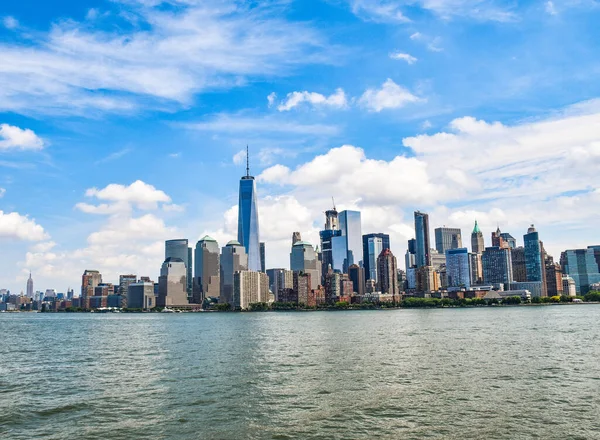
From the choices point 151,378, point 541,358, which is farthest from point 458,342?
point 151,378

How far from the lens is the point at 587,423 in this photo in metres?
37.8

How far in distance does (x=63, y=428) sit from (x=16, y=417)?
6317 mm

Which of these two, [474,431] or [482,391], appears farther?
[482,391]

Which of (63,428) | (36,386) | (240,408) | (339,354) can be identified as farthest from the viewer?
(339,354)

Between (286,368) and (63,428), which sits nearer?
(63,428)

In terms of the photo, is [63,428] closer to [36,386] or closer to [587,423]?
[36,386]

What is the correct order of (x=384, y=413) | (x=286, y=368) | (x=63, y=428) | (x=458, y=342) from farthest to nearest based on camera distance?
1. (x=458, y=342)
2. (x=286, y=368)
3. (x=384, y=413)
4. (x=63, y=428)

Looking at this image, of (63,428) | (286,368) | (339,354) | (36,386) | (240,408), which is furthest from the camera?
(339,354)

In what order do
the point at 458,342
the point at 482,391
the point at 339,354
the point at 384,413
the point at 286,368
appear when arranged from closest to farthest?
the point at 384,413, the point at 482,391, the point at 286,368, the point at 339,354, the point at 458,342

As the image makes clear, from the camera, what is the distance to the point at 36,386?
5619cm

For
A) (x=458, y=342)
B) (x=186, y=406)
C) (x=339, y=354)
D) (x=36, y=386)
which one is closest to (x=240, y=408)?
(x=186, y=406)

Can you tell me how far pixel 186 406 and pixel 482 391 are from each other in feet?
86.6

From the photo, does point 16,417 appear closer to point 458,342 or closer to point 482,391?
point 482,391

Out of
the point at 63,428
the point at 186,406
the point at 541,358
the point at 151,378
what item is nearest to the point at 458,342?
the point at 541,358
